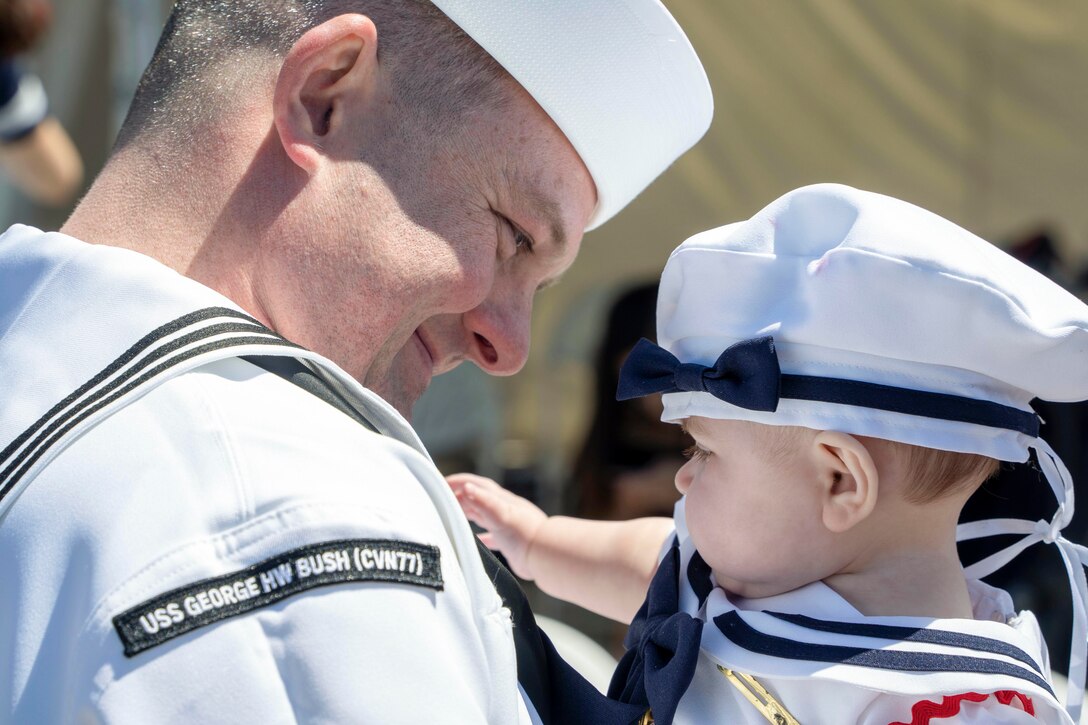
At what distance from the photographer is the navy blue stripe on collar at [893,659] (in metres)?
1.31

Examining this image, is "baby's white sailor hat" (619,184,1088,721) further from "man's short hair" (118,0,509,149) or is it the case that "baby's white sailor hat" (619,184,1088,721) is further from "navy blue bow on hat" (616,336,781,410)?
"man's short hair" (118,0,509,149)

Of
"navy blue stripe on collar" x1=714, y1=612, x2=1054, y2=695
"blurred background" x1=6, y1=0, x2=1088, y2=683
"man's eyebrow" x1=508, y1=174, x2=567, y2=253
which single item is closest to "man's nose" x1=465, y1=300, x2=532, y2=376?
"man's eyebrow" x1=508, y1=174, x2=567, y2=253

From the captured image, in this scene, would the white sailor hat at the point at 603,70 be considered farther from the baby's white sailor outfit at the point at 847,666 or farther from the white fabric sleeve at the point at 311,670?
the white fabric sleeve at the point at 311,670

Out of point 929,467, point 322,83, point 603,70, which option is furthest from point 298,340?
point 929,467

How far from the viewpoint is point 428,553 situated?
1.06 meters

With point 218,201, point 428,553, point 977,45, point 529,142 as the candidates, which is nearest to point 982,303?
point 529,142

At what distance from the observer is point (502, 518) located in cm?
199

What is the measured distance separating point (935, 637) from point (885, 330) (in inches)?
14.4

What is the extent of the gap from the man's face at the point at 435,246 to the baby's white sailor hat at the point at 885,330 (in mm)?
276

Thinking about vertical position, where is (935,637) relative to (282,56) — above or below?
below

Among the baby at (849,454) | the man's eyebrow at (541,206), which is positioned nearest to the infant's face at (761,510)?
the baby at (849,454)

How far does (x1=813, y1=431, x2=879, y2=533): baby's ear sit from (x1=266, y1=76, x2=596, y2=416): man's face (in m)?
0.46

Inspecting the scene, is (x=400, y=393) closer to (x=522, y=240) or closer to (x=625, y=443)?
(x=522, y=240)

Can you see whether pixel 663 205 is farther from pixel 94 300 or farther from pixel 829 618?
pixel 94 300
